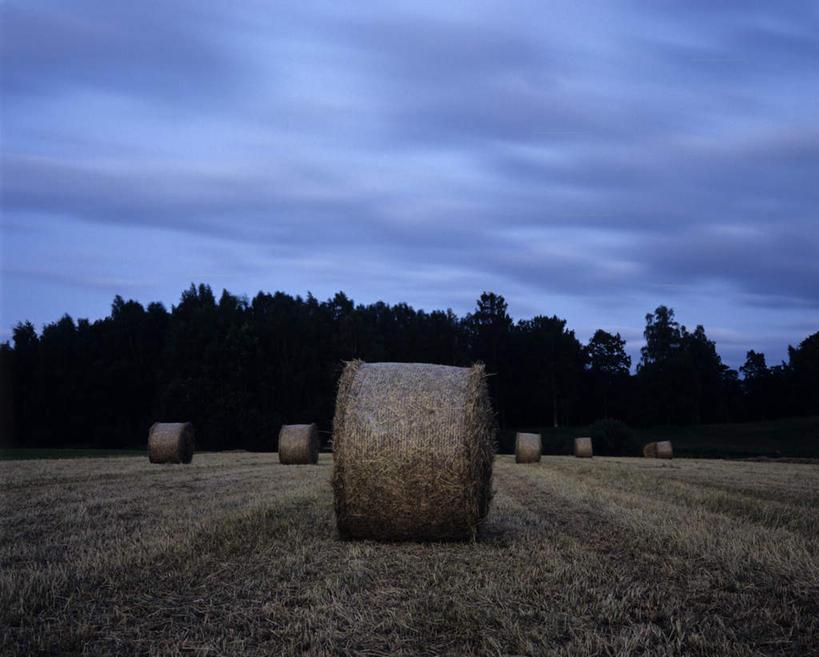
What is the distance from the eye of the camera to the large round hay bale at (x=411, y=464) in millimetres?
6703

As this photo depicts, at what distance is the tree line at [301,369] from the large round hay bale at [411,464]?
38635mm

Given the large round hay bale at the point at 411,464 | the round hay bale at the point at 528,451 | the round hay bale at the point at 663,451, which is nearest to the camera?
the large round hay bale at the point at 411,464

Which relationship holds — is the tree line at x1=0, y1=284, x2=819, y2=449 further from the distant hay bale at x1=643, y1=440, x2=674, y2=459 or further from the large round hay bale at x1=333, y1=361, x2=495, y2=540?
the large round hay bale at x1=333, y1=361, x2=495, y2=540

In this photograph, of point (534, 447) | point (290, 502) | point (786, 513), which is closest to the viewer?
point (786, 513)

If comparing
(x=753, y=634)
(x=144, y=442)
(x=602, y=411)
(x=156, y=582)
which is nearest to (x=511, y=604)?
(x=753, y=634)

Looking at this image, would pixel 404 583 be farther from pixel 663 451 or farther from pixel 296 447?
pixel 663 451

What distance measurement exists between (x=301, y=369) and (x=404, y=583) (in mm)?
55621

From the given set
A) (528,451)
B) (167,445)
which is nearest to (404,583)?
(167,445)

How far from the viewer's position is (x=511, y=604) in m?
4.36

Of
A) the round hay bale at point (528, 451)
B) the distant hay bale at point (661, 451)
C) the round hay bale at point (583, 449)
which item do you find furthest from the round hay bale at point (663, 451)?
the round hay bale at point (528, 451)

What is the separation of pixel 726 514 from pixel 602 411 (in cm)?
7812

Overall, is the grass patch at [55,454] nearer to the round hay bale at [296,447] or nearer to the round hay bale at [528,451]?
the round hay bale at [296,447]

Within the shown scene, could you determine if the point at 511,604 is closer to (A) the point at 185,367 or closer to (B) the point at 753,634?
(B) the point at 753,634

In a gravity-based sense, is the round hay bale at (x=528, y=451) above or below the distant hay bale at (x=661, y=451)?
above
